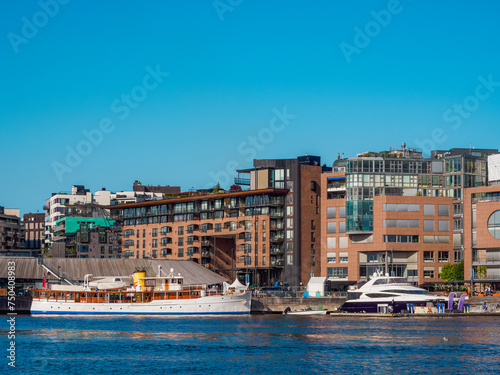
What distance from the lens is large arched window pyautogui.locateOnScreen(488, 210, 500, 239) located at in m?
178

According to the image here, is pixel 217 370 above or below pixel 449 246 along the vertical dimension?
below

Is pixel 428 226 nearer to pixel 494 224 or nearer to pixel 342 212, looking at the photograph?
pixel 494 224

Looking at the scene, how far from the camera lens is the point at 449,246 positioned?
19000cm

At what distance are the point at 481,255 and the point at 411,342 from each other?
292 feet

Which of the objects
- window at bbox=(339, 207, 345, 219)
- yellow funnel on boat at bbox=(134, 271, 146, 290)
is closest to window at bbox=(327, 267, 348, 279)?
window at bbox=(339, 207, 345, 219)

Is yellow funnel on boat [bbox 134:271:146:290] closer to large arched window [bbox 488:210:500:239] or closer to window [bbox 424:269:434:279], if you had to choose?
window [bbox 424:269:434:279]

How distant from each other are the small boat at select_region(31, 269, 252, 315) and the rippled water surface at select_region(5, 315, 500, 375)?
16.0m

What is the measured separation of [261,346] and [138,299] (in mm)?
60436

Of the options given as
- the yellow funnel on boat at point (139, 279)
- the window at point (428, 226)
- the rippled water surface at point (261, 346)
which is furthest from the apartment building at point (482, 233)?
the yellow funnel on boat at point (139, 279)

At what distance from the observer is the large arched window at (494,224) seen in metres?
178

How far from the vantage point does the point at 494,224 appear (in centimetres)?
17888

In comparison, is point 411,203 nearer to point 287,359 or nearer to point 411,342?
point 411,342

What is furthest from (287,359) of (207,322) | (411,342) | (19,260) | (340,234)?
(340,234)

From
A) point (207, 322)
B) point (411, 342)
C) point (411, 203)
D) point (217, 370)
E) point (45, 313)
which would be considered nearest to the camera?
point (217, 370)
